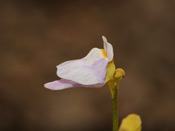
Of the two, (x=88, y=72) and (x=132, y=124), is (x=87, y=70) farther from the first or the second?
(x=132, y=124)

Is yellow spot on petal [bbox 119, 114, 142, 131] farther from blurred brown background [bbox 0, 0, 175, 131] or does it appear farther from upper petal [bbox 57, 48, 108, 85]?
blurred brown background [bbox 0, 0, 175, 131]

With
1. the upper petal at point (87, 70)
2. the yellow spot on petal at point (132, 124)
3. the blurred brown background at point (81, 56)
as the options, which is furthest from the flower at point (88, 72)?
the blurred brown background at point (81, 56)

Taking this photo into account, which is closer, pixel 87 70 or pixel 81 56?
pixel 87 70

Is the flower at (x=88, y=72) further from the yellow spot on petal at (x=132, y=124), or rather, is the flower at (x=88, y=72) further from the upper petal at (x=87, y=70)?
the yellow spot on petal at (x=132, y=124)

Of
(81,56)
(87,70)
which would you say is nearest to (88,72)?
(87,70)

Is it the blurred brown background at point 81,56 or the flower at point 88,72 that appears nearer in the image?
the flower at point 88,72

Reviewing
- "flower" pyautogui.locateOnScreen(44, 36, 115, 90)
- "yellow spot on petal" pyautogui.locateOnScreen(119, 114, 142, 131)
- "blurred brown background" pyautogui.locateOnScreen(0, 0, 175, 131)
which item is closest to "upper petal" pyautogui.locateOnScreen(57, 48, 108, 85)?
"flower" pyautogui.locateOnScreen(44, 36, 115, 90)
